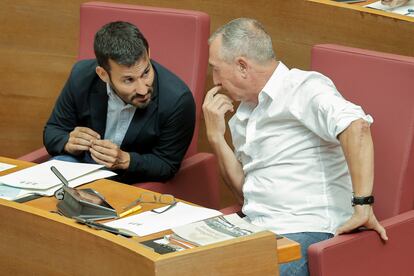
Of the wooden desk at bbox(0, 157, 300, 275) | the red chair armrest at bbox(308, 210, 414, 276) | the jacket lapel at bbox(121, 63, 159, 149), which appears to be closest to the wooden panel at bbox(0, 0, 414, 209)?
the jacket lapel at bbox(121, 63, 159, 149)

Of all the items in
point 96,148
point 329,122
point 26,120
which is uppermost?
point 329,122

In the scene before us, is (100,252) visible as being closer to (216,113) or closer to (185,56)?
(216,113)

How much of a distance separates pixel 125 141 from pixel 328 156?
29.6 inches

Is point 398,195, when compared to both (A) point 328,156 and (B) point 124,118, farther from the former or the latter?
(B) point 124,118

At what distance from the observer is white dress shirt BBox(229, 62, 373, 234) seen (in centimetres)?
284

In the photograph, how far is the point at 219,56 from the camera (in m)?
2.93

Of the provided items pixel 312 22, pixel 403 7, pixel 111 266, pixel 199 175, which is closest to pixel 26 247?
pixel 111 266

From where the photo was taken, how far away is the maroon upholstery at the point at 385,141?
2.77 meters

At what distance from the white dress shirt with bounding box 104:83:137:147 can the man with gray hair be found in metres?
0.46

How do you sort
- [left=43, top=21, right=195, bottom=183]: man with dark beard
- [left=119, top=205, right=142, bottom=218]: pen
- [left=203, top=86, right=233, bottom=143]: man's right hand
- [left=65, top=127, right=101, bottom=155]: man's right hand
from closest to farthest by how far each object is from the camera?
[left=119, top=205, right=142, bottom=218]: pen < [left=203, top=86, right=233, bottom=143]: man's right hand < [left=43, top=21, right=195, bottom=183]: man with dark beard < [left=65, top=127, right=101, bottom=155]: man's right hand

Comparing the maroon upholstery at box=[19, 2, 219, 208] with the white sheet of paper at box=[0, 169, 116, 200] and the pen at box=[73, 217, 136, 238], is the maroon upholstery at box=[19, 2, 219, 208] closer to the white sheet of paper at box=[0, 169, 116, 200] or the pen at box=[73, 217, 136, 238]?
the white sheet of paper at box=[0, 169, 116, 200]

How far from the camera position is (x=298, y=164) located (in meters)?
2.86

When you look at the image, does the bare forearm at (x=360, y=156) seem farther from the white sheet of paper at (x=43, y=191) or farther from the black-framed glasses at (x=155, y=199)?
the white sheet of paper at (x=43, y=191)

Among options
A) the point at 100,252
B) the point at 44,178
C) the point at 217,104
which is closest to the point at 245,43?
the point at 217,104
